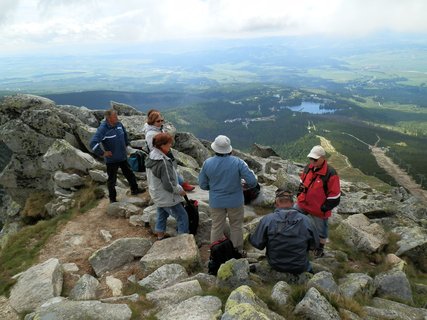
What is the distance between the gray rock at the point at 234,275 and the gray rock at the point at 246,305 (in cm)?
108

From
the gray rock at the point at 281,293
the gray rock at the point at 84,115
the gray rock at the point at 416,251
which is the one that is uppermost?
the gray rock at the point at 84,115

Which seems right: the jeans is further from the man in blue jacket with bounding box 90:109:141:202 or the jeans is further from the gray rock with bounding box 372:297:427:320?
the gray rock with bounding box 372:297:427:320

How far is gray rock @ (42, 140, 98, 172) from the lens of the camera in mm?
21484

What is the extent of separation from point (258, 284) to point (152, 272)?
11.6 ft

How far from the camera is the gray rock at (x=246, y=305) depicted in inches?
267

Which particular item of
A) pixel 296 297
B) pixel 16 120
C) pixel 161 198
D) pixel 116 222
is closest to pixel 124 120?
pixel 16 120

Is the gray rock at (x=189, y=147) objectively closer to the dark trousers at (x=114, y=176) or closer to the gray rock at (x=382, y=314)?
the dark trousers at (x=114, y=176)

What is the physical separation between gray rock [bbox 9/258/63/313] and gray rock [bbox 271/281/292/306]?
248 inches

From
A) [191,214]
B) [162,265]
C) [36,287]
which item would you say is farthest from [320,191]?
[36,287]

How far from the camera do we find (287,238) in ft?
29.9

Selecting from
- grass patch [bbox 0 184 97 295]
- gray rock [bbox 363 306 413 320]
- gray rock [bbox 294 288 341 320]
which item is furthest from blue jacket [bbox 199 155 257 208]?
grass patch [bbox 0 184 97 295]

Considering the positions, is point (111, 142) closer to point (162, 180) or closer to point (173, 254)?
point (162, 180)

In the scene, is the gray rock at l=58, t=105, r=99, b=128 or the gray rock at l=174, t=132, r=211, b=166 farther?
the gray rock at l=58, t=105, r=99, b=128

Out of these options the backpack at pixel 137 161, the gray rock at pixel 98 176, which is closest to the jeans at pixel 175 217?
the backpack at pixel 137 161
